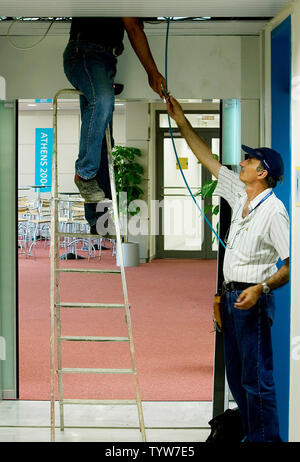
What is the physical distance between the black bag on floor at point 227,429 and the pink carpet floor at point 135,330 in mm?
1237

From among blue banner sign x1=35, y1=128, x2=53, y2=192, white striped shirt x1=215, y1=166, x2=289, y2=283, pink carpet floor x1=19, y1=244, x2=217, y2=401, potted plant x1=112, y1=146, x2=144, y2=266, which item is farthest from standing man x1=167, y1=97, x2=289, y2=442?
blue banner sign x1=35, y1=128, x2=53, y2=192

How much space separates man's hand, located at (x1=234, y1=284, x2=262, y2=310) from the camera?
3307 mm

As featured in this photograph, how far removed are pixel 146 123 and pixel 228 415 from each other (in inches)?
383

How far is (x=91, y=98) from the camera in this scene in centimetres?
380

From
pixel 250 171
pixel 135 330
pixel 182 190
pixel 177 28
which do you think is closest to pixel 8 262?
pixel 177 28

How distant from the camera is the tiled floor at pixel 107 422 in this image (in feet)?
14.0

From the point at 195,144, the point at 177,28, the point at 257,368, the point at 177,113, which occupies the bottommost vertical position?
the point at 257,368

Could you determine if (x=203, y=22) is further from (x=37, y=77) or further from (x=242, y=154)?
(x=37, y=77)

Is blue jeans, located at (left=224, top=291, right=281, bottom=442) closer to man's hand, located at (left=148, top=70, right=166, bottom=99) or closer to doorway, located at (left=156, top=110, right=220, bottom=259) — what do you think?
man's hand, located at (left=148, top=70, right=166, bottom=99)

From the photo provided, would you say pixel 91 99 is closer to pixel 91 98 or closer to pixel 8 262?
pixel 91 98

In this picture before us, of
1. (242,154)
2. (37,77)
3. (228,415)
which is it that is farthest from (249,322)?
(37,77)

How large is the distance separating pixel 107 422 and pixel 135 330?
309 centimetres

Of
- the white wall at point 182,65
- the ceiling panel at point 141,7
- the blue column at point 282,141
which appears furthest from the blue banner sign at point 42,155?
the ceiling panel at point 141,7

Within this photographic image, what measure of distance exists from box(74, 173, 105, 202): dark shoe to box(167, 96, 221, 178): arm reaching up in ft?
1.96
